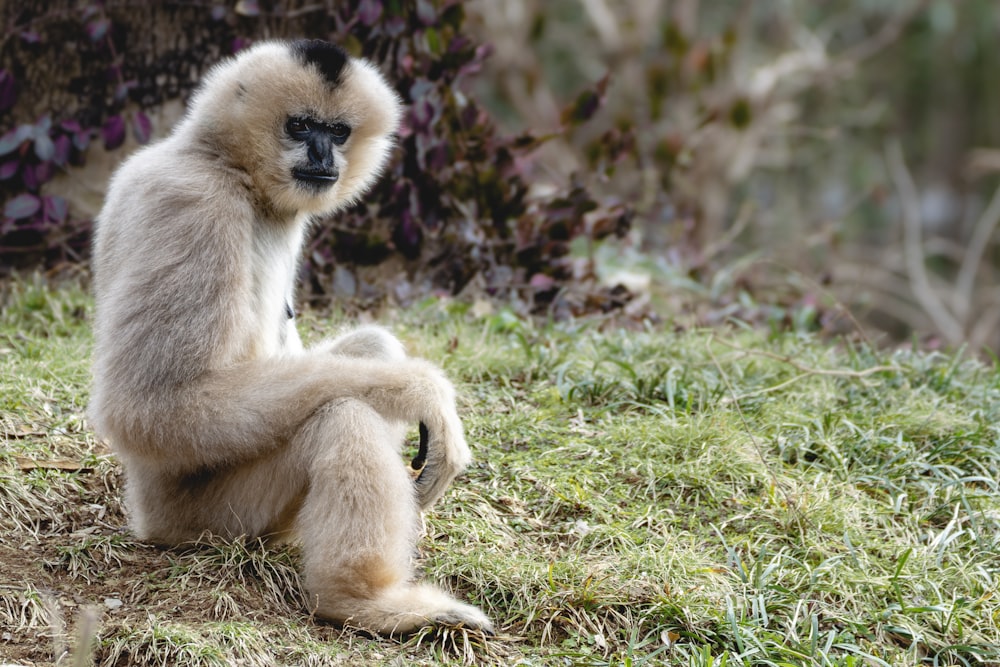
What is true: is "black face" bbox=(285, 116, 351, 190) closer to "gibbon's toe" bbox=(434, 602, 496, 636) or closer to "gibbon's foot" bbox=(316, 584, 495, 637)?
"gibbon's foot" bbox=(316, 584, 495, 637)

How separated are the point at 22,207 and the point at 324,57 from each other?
3252 millimetres

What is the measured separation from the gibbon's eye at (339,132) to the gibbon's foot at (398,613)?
69.7 inches

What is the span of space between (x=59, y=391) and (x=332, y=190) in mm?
1800

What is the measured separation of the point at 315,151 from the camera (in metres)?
4.04

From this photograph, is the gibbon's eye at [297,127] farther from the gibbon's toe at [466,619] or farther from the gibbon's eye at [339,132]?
the gibbon's toe at [466,619]

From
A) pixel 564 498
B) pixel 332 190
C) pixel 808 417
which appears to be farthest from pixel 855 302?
pixel 332 190

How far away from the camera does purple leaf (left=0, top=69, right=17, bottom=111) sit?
6414 mm

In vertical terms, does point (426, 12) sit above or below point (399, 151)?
above

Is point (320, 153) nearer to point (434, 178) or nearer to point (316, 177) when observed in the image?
point (316, 177)

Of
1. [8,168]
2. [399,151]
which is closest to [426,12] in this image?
[399,151]

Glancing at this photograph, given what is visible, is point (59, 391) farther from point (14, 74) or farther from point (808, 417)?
point (808, 417)

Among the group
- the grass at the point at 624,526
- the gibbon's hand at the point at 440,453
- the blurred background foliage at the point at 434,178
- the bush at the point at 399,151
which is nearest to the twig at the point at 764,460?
the grass at the point at 624,526

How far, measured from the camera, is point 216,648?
325cm

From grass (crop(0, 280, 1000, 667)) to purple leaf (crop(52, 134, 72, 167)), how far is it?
1098mm
